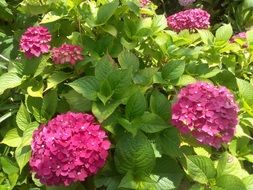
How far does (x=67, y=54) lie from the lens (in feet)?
5.67

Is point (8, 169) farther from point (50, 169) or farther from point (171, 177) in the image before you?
point (171, 177)

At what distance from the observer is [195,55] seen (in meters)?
1.91

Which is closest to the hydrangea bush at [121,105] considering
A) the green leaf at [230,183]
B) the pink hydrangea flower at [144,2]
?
the green leaf at [230,183]

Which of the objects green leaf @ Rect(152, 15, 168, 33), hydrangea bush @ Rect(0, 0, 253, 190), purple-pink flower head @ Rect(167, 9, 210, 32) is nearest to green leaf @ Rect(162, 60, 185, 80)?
hydrangea bush @ Rect(0, 0, 253, 190)

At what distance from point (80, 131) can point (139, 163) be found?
25cm

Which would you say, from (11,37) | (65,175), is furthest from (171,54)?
(11,37)

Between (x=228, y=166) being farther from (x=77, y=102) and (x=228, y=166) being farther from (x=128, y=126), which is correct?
(x=77, y=102)

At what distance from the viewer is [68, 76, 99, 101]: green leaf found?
1.64 meters

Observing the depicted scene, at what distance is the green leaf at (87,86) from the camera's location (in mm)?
1638

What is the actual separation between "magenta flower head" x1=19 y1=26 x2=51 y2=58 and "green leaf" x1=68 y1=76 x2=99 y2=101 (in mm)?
254

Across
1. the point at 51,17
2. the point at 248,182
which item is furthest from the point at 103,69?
the point at 248,182

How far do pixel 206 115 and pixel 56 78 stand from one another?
0.65 m

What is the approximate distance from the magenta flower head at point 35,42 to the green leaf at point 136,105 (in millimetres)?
439

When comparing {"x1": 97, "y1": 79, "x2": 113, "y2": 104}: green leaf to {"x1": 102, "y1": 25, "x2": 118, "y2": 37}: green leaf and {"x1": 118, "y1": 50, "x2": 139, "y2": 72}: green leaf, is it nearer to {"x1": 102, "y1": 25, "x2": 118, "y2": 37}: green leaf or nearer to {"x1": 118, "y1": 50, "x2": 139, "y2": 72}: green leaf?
{"x1": 118, "y1": 50, "x2": 139, "y2": 72}: green leaf
